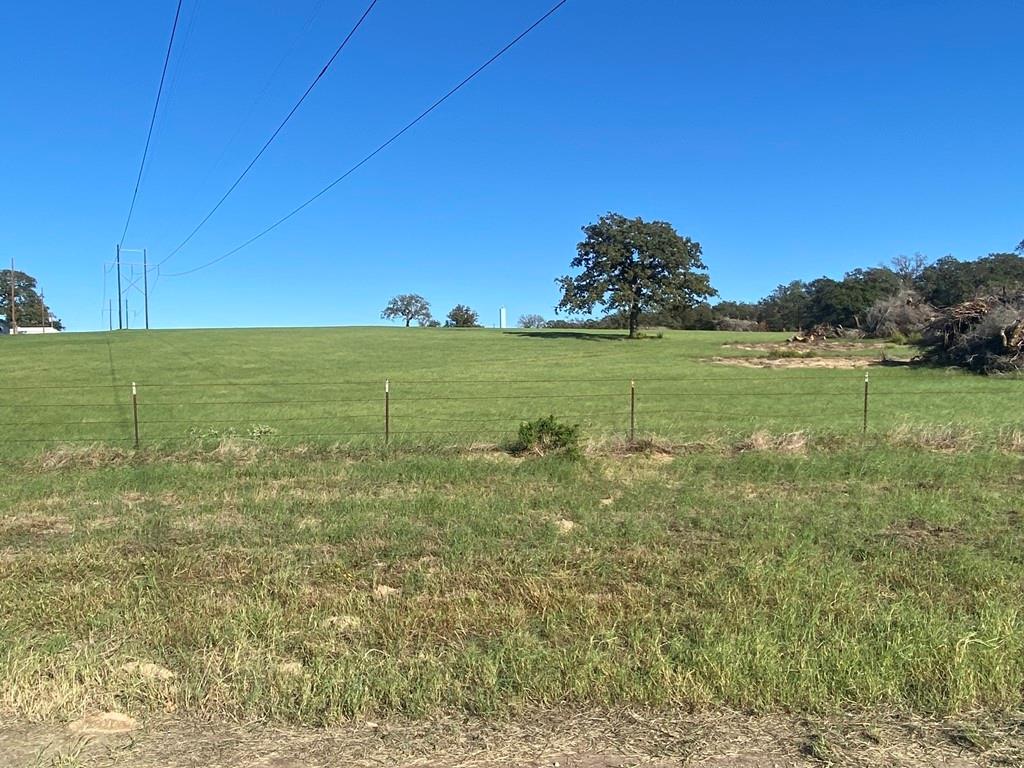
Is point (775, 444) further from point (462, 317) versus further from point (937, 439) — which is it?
point (462, 317)

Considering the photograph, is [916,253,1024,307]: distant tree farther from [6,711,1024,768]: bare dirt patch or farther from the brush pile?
[6,711,1024,768]: bare dirt patch

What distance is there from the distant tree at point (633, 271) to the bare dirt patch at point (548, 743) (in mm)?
56223

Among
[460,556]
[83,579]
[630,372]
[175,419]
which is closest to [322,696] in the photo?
[460,556]

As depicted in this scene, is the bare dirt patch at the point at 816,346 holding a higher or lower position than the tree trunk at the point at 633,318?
lower

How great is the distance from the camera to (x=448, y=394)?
93.3ft

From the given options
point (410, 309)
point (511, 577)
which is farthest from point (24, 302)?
point (511, 577)

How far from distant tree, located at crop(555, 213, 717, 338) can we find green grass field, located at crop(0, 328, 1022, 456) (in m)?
5.63

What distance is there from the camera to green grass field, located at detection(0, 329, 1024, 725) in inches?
138

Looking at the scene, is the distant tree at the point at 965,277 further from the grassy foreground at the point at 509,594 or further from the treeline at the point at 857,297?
the grassy foreground at the point at 509,594

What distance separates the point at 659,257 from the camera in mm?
60906

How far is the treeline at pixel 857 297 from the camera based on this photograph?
76.9 metres

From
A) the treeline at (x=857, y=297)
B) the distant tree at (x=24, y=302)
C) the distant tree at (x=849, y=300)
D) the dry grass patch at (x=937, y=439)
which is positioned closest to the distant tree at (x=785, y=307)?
the treeline at (x=857, y=297)

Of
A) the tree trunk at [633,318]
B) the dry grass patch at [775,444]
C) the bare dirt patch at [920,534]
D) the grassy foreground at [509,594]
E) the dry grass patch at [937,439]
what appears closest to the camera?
the grassy foreground at [509,594]

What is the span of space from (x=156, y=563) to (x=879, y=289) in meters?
87.7
